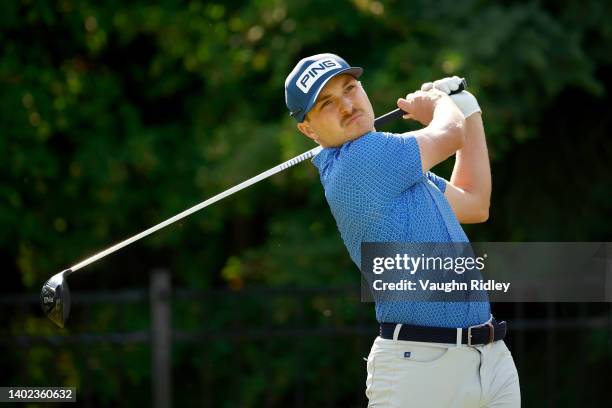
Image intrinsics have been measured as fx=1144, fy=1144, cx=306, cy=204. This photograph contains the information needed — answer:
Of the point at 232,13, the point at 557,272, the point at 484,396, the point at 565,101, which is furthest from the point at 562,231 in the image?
the point at 484,396

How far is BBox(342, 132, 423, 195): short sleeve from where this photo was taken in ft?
9.91

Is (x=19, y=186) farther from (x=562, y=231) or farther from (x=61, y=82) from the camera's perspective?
(x=562, y=231)

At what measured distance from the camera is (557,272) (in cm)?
700

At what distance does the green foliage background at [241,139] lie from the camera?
6746mm

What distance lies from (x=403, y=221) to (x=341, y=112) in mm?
350

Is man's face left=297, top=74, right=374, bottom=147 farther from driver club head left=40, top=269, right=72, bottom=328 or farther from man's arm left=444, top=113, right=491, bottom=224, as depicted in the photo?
driver club head left=40, top=269, right=72, bottom=328

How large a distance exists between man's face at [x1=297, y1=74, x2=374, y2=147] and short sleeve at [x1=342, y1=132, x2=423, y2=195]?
79mm

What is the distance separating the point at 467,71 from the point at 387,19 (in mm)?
1013

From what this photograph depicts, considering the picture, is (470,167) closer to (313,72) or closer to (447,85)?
(447,85)

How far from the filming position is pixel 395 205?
303 centimetres

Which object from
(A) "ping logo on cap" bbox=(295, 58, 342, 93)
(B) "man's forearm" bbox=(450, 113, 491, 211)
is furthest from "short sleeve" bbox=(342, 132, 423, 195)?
(B) "man's forearm" bbox=(450, 113, 491, 211)

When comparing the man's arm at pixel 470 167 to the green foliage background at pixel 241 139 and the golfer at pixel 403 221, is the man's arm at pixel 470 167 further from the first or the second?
the green foliage background at pixel 241 139

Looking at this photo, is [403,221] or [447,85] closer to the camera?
[403,221]

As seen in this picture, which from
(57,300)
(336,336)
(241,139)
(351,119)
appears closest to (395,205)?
(351,119)
